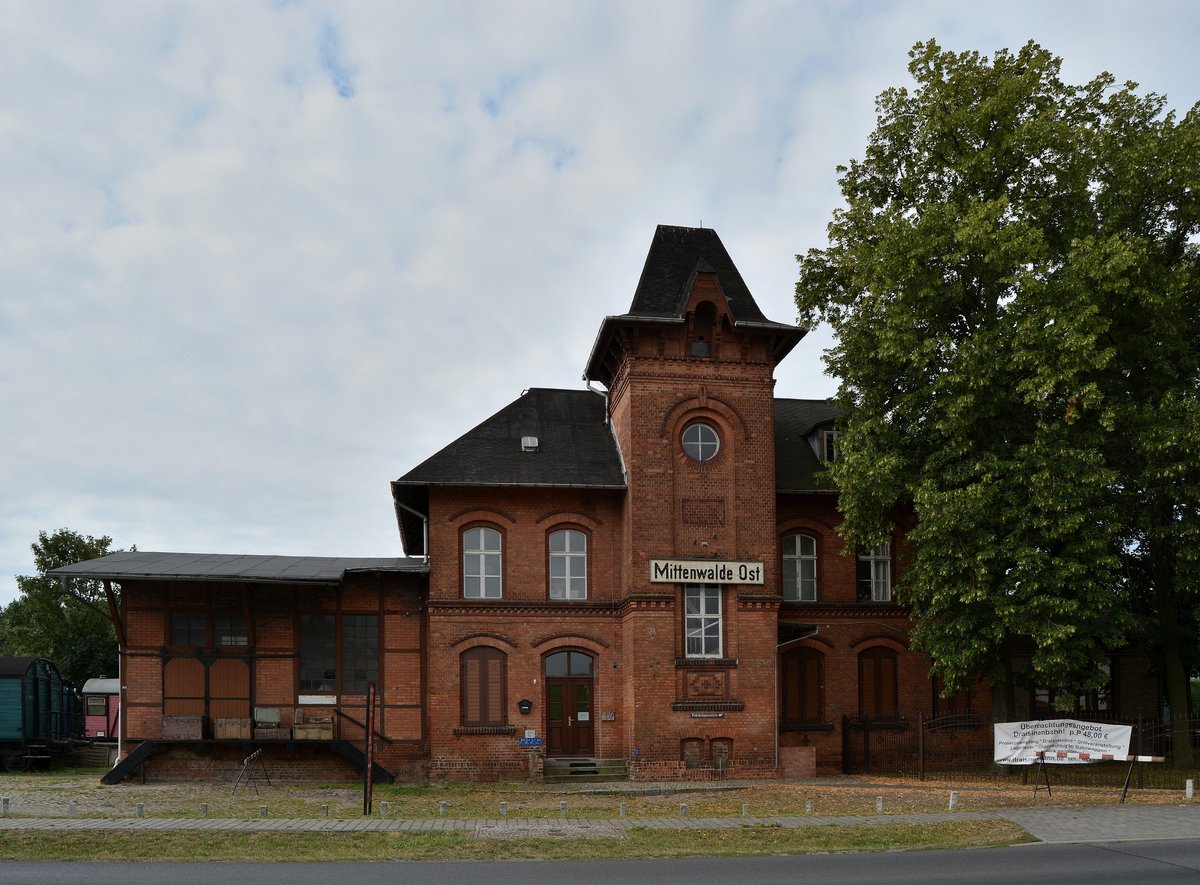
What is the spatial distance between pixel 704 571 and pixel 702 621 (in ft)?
3.92

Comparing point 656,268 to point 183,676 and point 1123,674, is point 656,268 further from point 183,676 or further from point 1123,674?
point 1123,674

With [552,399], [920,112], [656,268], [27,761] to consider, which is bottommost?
[27,761]

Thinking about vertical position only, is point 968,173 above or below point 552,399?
above

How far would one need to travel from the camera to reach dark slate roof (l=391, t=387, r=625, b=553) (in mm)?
26766

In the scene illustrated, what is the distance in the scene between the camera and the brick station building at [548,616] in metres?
25.8

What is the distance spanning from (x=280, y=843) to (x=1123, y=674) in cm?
2504

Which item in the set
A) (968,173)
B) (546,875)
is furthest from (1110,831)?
(968,173)

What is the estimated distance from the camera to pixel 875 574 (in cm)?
2930

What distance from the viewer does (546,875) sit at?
42.1 ft

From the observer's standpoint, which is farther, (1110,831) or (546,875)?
(1110,831)

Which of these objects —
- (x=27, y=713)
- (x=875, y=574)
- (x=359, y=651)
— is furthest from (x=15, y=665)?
(x=875, y=574)

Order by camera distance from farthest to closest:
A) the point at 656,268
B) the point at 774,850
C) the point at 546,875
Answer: the point at 656,268, the point at 774,850, the point at 546,875

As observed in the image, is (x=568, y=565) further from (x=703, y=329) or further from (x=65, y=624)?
(x=65, y=624)

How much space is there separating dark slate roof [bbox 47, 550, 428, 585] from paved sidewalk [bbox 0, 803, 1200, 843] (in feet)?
25.4
